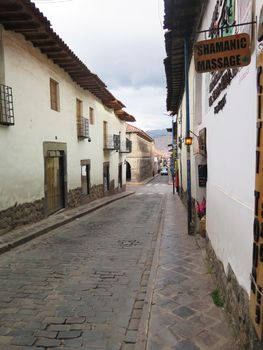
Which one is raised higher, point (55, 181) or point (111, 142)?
point (111, 142)

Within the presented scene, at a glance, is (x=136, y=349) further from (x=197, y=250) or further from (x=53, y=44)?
(x=53, y=44)

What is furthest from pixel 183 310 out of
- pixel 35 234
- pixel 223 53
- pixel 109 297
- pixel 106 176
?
pixel 106 176

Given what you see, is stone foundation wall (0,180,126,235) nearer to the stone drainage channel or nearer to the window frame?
the window frame

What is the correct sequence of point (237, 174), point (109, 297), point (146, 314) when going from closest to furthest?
1. point (237, 174)
2. point (146, 314)
3. point (109, 297)

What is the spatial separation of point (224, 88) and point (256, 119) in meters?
1.82

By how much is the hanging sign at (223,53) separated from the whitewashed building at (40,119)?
5648mm

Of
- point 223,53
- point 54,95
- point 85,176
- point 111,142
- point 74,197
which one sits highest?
point 54,95

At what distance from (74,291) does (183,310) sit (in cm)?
168

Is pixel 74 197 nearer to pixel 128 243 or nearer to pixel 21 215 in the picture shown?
pixel 21 215

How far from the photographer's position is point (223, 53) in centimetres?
304

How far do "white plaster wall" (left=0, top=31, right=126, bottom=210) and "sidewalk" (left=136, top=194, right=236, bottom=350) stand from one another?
456 cm

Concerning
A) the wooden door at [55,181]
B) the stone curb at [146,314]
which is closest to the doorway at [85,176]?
the wooden door at [55,181]

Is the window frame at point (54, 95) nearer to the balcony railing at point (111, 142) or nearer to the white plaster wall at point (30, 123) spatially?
the white plaster wall at point (30, 123)

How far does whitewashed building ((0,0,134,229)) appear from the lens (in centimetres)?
855
